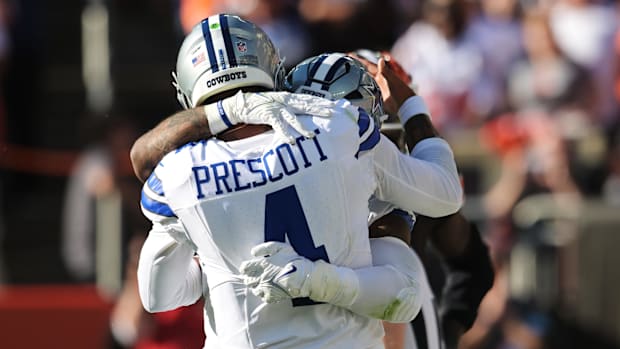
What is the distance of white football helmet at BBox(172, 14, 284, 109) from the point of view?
396 centimetres

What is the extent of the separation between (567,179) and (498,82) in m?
1.14

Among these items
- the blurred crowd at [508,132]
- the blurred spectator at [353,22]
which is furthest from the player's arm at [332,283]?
the blurred spectator at [353,22]

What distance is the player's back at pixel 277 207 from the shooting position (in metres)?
3.81

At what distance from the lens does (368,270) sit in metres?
3.91

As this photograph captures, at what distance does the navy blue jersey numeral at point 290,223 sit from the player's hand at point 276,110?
17 cm

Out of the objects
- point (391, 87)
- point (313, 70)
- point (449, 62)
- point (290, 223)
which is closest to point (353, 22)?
point (449, 62)

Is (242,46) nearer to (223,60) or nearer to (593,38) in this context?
(223,60)

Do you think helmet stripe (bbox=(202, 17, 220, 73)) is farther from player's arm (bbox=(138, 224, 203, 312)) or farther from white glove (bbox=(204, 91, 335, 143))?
player's arm (bbox=(138, 224, 203, 312))

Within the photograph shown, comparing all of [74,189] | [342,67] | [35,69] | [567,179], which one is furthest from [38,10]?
[342,67]

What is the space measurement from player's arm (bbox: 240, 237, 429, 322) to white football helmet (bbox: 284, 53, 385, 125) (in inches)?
22.5

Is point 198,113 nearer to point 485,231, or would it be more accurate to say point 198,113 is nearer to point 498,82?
point 485,231

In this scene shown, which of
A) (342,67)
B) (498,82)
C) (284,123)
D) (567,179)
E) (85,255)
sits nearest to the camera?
(284,123)

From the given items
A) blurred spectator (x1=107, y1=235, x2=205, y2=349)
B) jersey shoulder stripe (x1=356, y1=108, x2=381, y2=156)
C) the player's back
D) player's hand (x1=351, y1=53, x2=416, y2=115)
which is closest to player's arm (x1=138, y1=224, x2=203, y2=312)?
the player's back

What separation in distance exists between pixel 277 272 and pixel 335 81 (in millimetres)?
Result: 746
